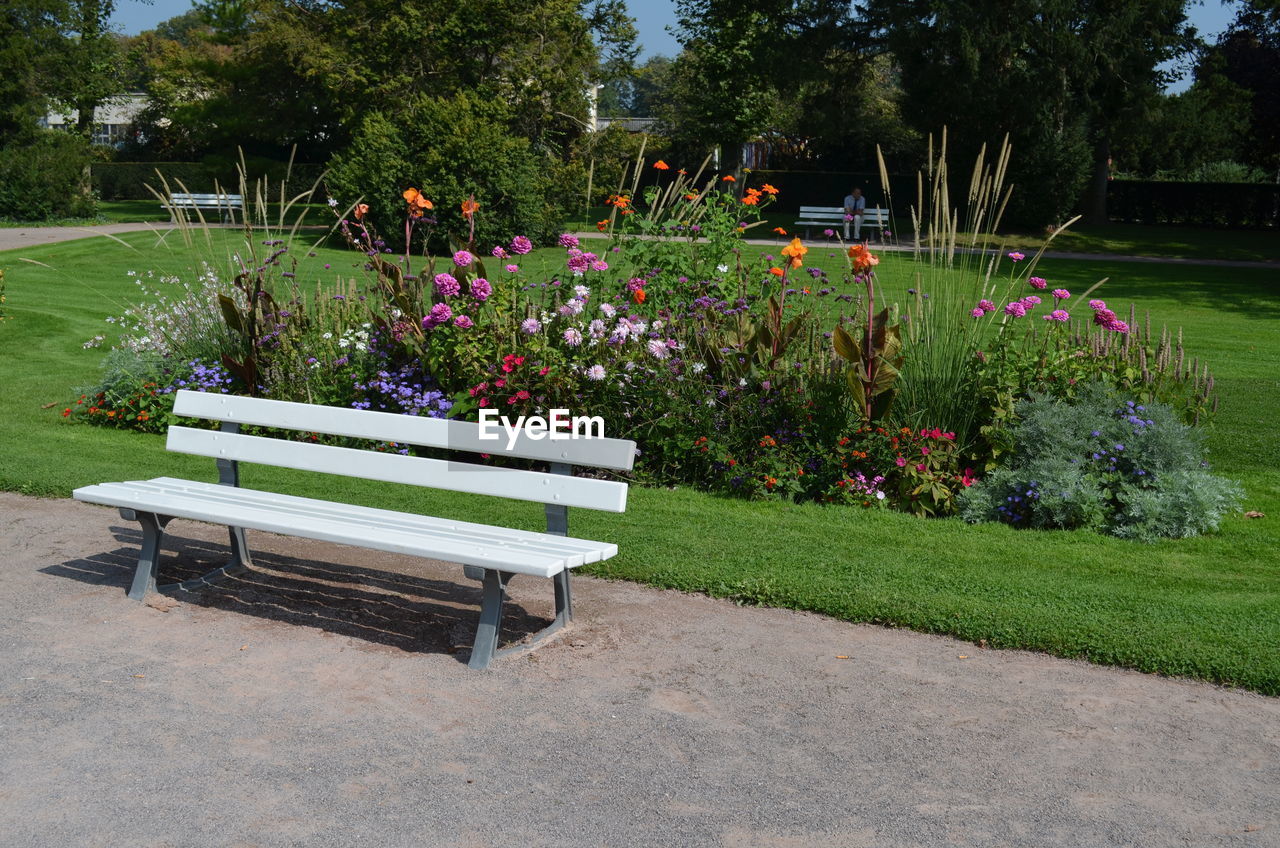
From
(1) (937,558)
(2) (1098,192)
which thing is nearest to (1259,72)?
(2) (1098,192)

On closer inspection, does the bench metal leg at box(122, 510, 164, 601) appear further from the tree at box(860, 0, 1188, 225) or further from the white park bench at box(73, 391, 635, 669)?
the tree at box(860, 0, 1188, 225)

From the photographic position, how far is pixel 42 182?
89.7 feet

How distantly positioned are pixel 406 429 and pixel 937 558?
7.97 feet

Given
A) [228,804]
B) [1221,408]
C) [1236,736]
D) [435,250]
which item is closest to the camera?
[228,804]

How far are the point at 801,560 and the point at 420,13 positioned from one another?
71.0ft

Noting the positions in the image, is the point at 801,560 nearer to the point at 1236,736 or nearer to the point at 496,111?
the point at 1236,736

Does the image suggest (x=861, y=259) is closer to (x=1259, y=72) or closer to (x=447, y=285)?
(x=447, y=285)

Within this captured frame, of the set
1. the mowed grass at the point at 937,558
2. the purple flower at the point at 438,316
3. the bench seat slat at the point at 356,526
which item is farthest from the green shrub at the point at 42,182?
the bench seat slat at the point at 356,526

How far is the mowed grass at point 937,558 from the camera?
449 cm

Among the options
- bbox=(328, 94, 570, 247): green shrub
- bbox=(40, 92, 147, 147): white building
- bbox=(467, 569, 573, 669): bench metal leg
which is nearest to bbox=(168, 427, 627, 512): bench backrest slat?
bbox=(467, 569, 573, 669): bench metal leg

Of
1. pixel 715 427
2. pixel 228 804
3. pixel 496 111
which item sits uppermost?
pixel 496 111

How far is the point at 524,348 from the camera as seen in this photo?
682 centimetres

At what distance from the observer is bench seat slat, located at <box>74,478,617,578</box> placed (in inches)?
166

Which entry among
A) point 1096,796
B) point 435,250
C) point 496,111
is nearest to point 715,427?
point 1096,796
